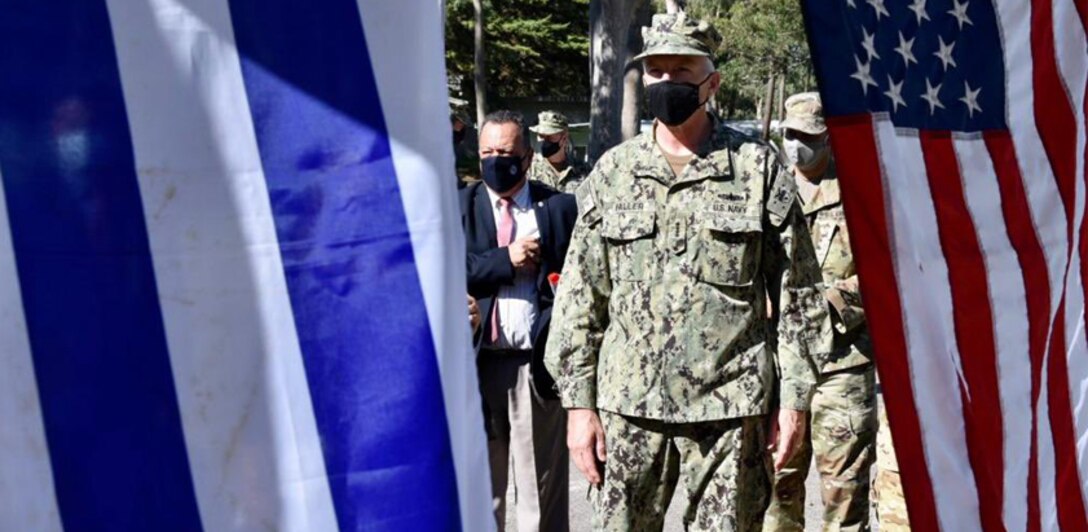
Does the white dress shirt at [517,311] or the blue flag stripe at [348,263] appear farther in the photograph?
the white dress shirt at [517,311]

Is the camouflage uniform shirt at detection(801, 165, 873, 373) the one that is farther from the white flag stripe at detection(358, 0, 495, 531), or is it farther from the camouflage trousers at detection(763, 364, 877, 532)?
the white flag stripe at detection(358, 0, 495, 531)

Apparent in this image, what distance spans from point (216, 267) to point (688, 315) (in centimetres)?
221

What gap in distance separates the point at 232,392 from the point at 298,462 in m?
0.16

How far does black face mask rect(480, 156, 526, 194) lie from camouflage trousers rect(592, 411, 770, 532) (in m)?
1.33

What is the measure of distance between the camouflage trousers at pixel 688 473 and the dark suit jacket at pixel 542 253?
3.34 feet

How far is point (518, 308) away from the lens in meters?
5.54

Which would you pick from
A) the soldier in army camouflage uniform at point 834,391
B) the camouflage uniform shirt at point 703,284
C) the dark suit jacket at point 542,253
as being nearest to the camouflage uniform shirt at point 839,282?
the soldier in army camouflage uniform at point 834,391

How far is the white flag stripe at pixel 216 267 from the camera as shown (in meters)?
2.32

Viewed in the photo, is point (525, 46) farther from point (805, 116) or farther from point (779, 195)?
point (779, 195)

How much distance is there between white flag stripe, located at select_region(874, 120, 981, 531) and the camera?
3.20 m

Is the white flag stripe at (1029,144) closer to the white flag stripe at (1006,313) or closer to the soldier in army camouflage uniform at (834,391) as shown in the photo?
the white flag stripe at (1006,313)

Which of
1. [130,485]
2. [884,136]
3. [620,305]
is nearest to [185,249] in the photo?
[130,485]

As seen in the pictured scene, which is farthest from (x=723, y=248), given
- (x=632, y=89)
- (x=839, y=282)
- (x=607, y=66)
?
(x=632, y=89)

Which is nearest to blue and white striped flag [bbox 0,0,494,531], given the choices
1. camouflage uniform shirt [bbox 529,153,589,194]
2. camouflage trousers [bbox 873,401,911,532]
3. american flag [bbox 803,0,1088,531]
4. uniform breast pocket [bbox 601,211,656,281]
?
american flag [bbox 803,0,1088,531]
